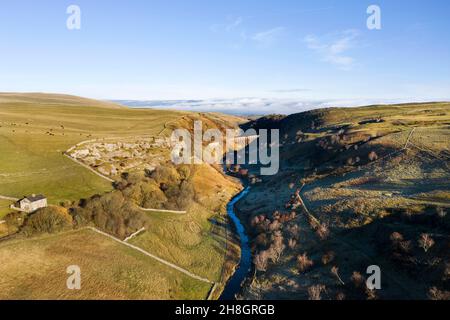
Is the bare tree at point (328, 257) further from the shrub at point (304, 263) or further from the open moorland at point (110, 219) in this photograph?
the open moorland at point (110, 219)

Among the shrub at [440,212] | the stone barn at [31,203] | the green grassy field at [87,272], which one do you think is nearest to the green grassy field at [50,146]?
the stone barn at [31,203]

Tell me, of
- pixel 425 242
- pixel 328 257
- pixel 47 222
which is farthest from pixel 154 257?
pixel 425 242

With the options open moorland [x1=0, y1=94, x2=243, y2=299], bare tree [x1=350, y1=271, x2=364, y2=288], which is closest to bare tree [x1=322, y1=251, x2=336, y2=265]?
bare tree [x1=350, y1=271, x2=364, y2=288]

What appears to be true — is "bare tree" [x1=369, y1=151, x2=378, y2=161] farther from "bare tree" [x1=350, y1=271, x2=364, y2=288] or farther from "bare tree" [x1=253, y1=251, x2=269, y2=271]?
"bare tree" [x1=350, y1=271, x2=364, y2=288]

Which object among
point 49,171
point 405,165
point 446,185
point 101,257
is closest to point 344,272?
point 446,185

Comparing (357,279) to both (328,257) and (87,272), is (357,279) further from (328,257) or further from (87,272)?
(87,272)

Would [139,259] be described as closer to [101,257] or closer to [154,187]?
[101,257]
